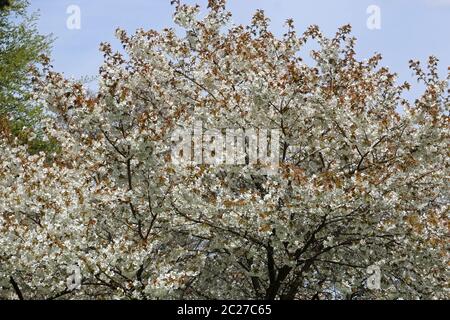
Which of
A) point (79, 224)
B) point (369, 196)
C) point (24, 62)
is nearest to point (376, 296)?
point (369, 196)

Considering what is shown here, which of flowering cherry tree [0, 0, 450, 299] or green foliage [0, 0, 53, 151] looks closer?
flowering cherry tree [0, 0, 450, 299]

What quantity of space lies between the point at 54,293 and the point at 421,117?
23.2 ft

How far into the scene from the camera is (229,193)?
34.7ft

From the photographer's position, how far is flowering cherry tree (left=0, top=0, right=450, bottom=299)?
9.59 meters

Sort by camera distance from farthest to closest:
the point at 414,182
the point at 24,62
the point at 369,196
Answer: the point at 24,62, the point at 414,182, the point at 369,196

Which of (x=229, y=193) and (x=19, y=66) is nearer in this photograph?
(x=229, y=193)

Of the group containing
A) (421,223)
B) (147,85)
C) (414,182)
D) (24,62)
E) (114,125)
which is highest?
(24,62)

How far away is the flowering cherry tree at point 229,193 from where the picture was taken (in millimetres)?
9594

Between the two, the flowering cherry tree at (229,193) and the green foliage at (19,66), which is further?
the green foliage at (19,66)

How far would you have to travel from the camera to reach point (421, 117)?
10.3 m
